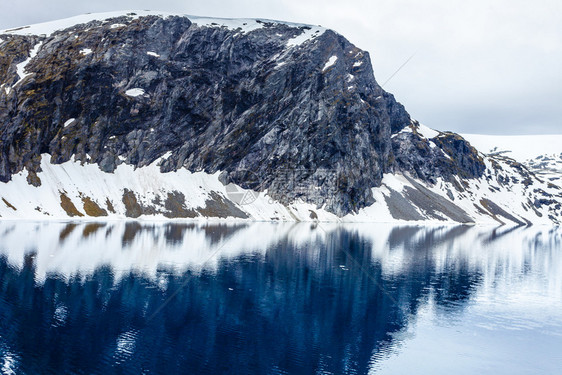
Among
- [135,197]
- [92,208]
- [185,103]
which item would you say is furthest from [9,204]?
[185,103]

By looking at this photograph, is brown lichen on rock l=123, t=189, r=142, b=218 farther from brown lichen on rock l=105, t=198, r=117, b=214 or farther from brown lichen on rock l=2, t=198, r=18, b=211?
brown lichen on rock l=2, t=198, r=18, b=211

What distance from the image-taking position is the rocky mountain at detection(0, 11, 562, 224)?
475ft

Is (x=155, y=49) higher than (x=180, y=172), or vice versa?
(x=155, y=49)

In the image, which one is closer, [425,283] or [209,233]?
[425,283]

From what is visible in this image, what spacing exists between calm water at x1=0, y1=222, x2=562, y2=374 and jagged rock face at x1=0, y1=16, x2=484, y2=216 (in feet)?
300

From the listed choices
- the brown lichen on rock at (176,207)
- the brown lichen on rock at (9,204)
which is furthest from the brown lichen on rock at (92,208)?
the brown lichen on rock at (176,207)

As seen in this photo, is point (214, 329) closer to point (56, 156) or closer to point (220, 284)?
point (220, 284)

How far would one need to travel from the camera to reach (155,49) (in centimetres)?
18225

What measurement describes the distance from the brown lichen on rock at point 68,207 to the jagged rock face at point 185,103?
2064 cm

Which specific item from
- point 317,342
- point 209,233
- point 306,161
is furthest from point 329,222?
point 317,342

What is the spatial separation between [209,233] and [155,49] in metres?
105

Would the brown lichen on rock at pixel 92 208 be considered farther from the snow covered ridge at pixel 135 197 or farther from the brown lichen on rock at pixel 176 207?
the brown lichen on rock at pixel 176 207

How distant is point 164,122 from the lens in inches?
7042

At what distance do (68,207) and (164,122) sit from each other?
193 feet
